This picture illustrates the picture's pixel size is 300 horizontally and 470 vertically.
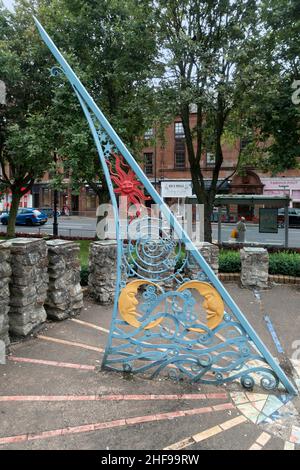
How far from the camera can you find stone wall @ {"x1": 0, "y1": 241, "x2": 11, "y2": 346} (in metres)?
4.66

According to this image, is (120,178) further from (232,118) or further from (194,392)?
(232,118)

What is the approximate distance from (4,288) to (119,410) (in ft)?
7.70

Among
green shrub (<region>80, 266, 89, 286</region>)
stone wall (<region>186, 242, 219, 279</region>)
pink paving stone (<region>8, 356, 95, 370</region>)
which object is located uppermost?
stone wall (<region>186, 242, 219, 279</region>)

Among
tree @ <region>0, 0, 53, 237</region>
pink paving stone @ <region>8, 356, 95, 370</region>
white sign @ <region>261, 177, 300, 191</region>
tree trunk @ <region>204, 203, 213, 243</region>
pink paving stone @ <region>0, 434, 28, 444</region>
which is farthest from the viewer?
white sign @ <region>261, 177, 300, 191</region>

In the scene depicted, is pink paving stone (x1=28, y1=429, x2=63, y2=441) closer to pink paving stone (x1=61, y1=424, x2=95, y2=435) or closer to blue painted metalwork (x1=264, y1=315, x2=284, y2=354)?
pink paving stone (x1=61, y1=424, x2=95, y2=435)

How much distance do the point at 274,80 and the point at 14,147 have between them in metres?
8.88

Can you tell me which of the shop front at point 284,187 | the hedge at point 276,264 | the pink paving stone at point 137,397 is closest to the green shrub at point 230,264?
the hedge at point 276,264

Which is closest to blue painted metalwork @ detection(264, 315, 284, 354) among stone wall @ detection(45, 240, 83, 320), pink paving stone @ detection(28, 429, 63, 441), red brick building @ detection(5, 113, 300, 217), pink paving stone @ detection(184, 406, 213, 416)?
pink paving stone @ detection(184, 406, 213, 416)

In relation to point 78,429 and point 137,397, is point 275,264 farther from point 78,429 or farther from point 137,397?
point 78,429

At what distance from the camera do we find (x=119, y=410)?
3.57 meters

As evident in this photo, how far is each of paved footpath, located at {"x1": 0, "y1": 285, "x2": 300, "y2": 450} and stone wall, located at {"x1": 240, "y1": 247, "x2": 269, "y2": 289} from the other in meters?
3.65

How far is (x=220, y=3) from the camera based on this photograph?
10508mm
